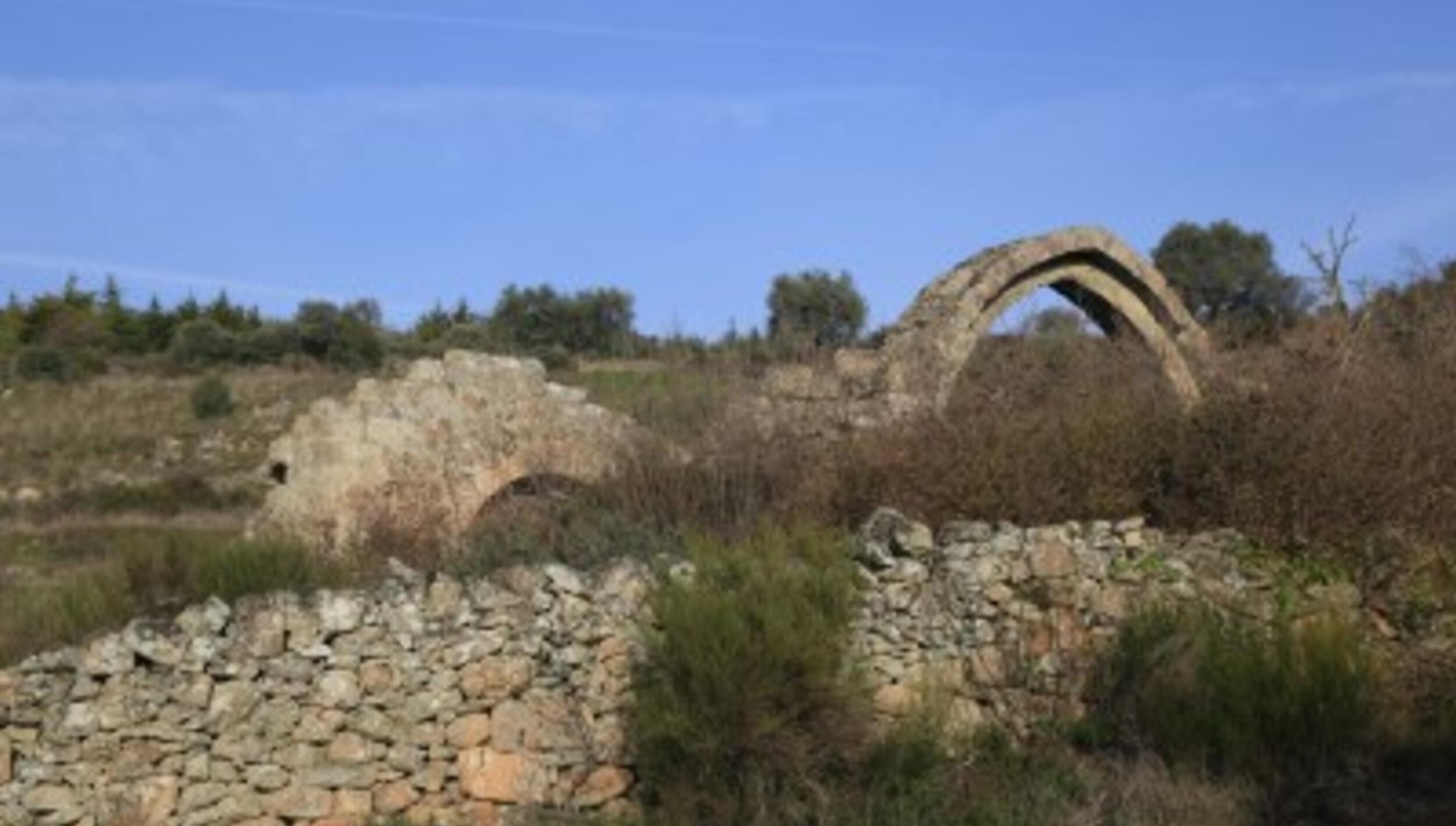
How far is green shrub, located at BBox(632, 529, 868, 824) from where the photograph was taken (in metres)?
8.23

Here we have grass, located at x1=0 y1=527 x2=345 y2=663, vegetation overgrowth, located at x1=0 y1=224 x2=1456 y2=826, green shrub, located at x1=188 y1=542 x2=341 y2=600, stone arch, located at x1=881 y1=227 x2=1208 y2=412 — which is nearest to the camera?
vegetation overgrowth, located at x1=0 y1=224 x2=1456 y2=826

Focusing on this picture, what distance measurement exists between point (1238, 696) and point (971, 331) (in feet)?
21.6

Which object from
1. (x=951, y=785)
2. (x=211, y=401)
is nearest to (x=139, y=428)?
(x=211, y=401)

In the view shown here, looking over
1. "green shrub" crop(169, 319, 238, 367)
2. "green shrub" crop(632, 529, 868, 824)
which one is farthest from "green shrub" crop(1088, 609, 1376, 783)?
"green shrub" crop(169, 319, 238, 367)

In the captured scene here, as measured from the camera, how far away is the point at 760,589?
8820 mm

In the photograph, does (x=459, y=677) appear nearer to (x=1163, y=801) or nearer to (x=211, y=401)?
(x=1163, y=801)

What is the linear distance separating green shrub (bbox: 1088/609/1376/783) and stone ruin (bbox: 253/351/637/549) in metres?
5.44

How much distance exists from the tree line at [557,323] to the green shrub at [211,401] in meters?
3.86

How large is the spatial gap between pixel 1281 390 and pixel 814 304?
16.2m

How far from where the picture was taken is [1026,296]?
15773 millimetres

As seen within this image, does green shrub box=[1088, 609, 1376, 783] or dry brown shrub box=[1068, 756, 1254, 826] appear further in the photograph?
green shrub box=[1088, 609, 1376, 783]

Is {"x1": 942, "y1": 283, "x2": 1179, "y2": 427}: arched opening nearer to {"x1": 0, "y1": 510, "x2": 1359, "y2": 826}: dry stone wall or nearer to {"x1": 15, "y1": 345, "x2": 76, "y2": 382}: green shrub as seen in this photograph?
{"x1": 0, "y1": 510, "x2": 1359, "y2": 826}: dry stone wall

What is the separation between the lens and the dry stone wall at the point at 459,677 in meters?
8.36

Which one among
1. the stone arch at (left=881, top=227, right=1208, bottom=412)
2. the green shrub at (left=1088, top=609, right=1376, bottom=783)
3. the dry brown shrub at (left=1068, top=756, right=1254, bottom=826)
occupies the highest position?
the stone arch at (left=881, top=227, right=1208, bottom=412)
